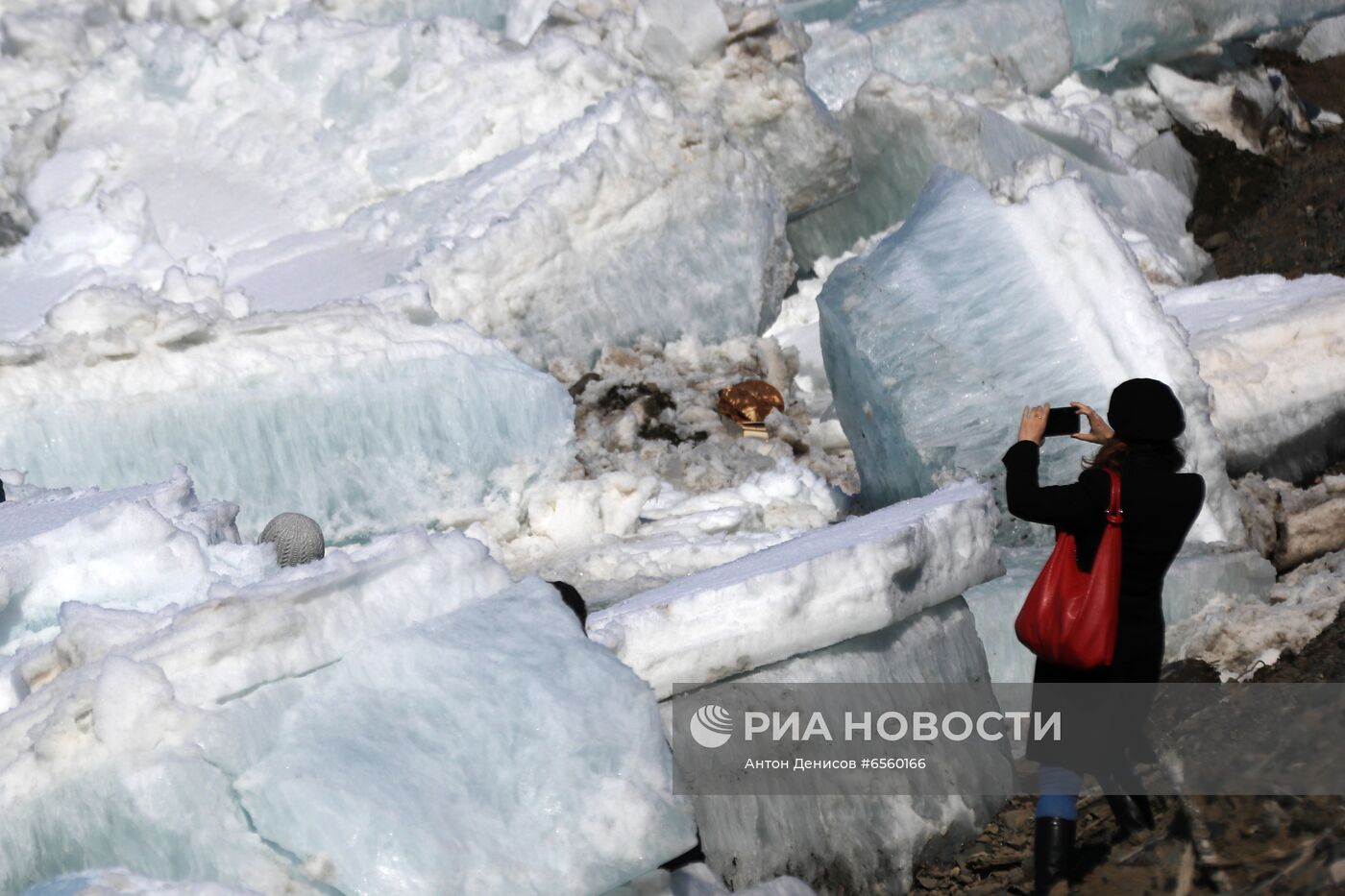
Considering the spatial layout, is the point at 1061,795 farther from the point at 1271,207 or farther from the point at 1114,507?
the point at 1271,207

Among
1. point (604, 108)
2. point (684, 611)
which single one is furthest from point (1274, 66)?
point (684, 611)

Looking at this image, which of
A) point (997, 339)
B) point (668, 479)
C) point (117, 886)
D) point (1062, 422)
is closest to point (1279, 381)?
point (997, 339)

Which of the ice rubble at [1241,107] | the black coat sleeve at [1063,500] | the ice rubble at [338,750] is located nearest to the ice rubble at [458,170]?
the ice rubble at [1241,107]

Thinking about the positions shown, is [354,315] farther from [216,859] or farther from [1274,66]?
Answer: [1274,66]

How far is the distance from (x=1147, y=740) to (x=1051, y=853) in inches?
12.4

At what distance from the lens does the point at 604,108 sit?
6.82 metres

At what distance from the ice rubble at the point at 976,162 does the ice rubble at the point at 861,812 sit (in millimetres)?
4002

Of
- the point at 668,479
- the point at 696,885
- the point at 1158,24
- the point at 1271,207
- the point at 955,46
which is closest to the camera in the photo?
the point at 696,885

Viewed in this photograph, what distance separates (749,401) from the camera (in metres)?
6.16

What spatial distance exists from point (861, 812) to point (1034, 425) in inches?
33.9

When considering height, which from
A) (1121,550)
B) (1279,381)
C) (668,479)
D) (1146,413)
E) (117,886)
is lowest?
(668,479)

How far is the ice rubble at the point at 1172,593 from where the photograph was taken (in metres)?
4.09

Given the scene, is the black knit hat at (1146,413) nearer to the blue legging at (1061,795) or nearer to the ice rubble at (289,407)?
the blue legging at (1061,795)

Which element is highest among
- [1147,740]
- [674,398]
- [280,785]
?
[280,785]
